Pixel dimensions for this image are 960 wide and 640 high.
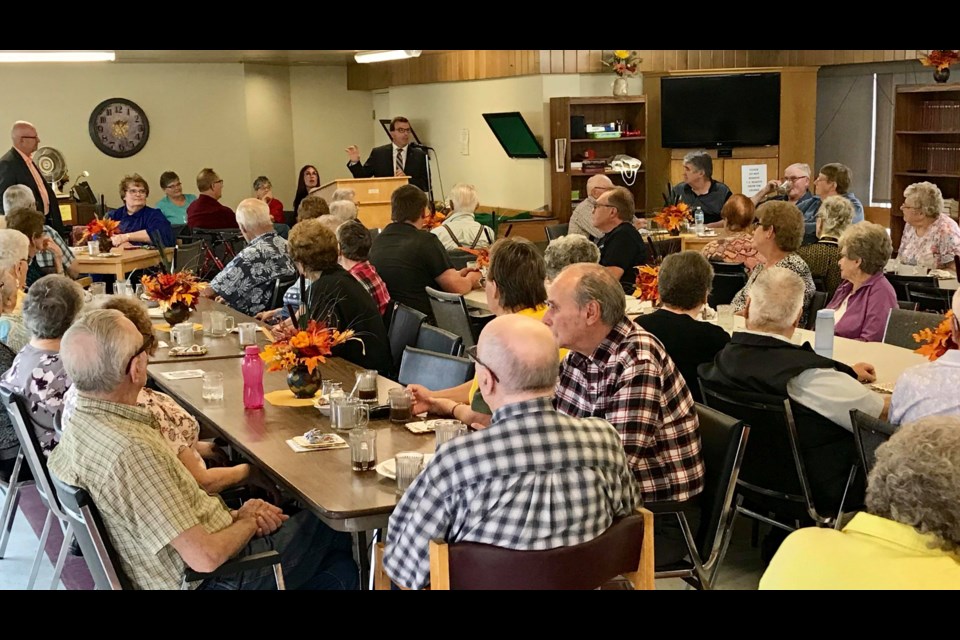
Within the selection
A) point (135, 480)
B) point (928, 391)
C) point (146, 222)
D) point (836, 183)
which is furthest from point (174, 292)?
point (836, 183)

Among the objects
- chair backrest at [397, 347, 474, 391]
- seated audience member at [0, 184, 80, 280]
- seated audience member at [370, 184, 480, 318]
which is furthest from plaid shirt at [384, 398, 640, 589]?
seated audience member at [0, 184, 80, 280]

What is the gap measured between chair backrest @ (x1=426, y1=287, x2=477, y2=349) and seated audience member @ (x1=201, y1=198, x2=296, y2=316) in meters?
1.06

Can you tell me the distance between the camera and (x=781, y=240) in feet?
18.4

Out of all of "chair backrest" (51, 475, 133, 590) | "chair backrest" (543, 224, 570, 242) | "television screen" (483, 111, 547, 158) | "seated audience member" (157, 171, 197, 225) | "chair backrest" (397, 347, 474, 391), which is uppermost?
"television screen" (483, 111, 547, 158)

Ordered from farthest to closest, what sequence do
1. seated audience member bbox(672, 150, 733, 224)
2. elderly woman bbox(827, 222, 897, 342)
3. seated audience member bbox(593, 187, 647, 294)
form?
seated audience member bbox(672, 150, 733, 224)
seated audience member bbox(593, 187, 647, 294)
elderly woman bbox(827, 222, 897, 342)

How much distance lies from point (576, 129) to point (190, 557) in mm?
8855

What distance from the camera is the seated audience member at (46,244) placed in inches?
286

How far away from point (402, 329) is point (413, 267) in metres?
1.27

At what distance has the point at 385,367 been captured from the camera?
16.7ft

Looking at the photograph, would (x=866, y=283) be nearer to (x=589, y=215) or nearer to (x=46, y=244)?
(x=589, y=215)

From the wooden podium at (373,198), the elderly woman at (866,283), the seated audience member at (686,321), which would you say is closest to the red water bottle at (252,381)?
the seated audience member at (686,321)

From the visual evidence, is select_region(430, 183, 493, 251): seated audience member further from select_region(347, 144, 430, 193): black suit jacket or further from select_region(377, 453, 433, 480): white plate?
select_region(377, 453, 433, 480): white plate

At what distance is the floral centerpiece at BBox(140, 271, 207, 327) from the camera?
17.6ft

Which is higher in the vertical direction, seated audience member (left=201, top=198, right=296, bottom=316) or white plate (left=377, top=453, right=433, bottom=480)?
seated audience member (left=201, top=198, right=296, bottom=316)
